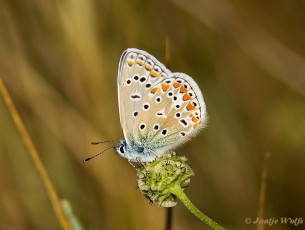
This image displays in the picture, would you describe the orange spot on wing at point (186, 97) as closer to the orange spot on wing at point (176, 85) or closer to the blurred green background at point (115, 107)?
the orange spot on wing at point (176, 85)

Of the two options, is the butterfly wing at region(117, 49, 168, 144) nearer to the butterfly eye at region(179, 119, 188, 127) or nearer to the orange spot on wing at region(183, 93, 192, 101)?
the orange spot on wing at region(183, 93, 192, 101)

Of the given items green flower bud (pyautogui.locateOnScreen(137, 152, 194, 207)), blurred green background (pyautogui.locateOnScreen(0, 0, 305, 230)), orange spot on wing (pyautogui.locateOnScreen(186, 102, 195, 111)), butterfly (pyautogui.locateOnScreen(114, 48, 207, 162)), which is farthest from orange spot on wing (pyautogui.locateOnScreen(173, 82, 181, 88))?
blurred green background (pyautogui.locateOnScreen(0, 0, 305, 230))

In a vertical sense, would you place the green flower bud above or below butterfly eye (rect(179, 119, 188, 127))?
below

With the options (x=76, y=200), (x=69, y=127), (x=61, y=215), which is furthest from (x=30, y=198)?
(x=61, y=215)

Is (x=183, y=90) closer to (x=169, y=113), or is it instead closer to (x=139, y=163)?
(x=169, y=113)

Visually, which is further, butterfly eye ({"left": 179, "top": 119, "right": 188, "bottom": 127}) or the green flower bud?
butterfly eye ({"left": 179, "top": 119, "right": 188, "bottom": 127})

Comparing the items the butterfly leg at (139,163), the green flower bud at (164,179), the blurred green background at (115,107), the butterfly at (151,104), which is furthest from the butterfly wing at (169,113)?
the blurred green background at (115,107)

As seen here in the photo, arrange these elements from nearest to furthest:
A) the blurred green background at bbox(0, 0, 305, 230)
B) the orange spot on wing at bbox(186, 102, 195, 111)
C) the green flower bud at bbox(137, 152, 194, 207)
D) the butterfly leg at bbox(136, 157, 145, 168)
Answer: the green flower bud at bbox(137, 152, 194, 207), the butterfly leg at bbox(136, 157, 145, 168), the orange spot on wing at bbox(186, 102, 195, 111), the blurred green background at bbox(0, 0, 305, 230)
